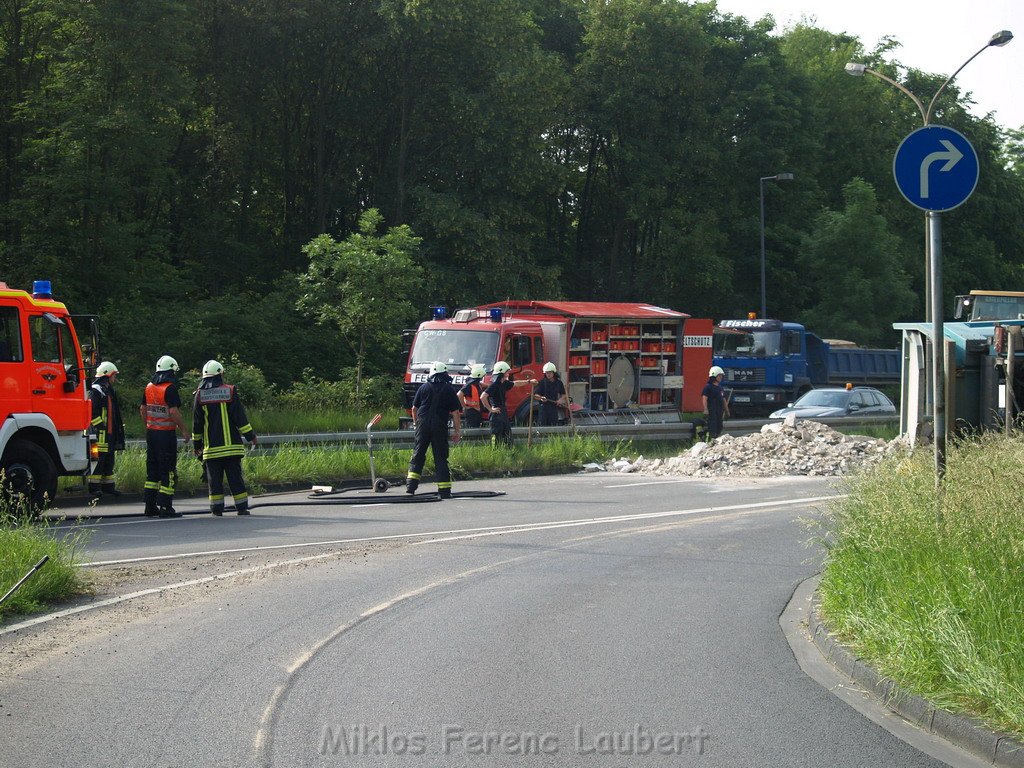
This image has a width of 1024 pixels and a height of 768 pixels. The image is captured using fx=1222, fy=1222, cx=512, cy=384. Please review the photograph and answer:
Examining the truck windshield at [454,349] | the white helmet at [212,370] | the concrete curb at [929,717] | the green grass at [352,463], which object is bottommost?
the concrete curb at [929,717]

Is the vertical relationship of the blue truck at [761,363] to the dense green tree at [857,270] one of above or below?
below

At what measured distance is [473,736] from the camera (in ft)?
19.5

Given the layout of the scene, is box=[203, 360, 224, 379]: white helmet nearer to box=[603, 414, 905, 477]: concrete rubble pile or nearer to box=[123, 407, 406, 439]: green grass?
box=[603, 414, 905, 477]: concrete rubble pile

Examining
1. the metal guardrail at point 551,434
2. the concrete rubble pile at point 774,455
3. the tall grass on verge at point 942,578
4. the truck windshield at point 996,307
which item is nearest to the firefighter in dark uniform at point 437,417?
the metal guardrail at point 551,434

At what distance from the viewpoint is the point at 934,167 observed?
344 inches

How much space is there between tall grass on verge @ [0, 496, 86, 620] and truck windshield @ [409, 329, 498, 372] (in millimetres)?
14407

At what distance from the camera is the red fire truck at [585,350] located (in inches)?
957

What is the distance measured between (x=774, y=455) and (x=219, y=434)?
10.6 meters

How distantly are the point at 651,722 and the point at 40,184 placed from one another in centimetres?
3019

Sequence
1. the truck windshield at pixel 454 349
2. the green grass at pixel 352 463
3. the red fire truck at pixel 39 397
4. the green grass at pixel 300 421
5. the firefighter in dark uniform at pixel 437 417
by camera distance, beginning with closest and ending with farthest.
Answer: the red fire truck at pixel 39 397 < the firefighter in dark uniform at pixel 437 417 < the green grass at pixel 352 463 < the truck windshield at pixel 454 349 < the green grass at pixel 300 421

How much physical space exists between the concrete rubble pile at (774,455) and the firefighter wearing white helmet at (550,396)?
6.25ft

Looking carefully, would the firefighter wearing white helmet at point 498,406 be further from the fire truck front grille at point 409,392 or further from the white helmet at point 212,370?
the white helmet at point 212,370

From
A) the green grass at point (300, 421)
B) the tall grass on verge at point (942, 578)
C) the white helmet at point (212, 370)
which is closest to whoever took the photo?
the tall grass on verge at point (942, 578)

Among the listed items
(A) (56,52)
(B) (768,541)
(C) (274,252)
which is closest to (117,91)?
(A) (56,52)
